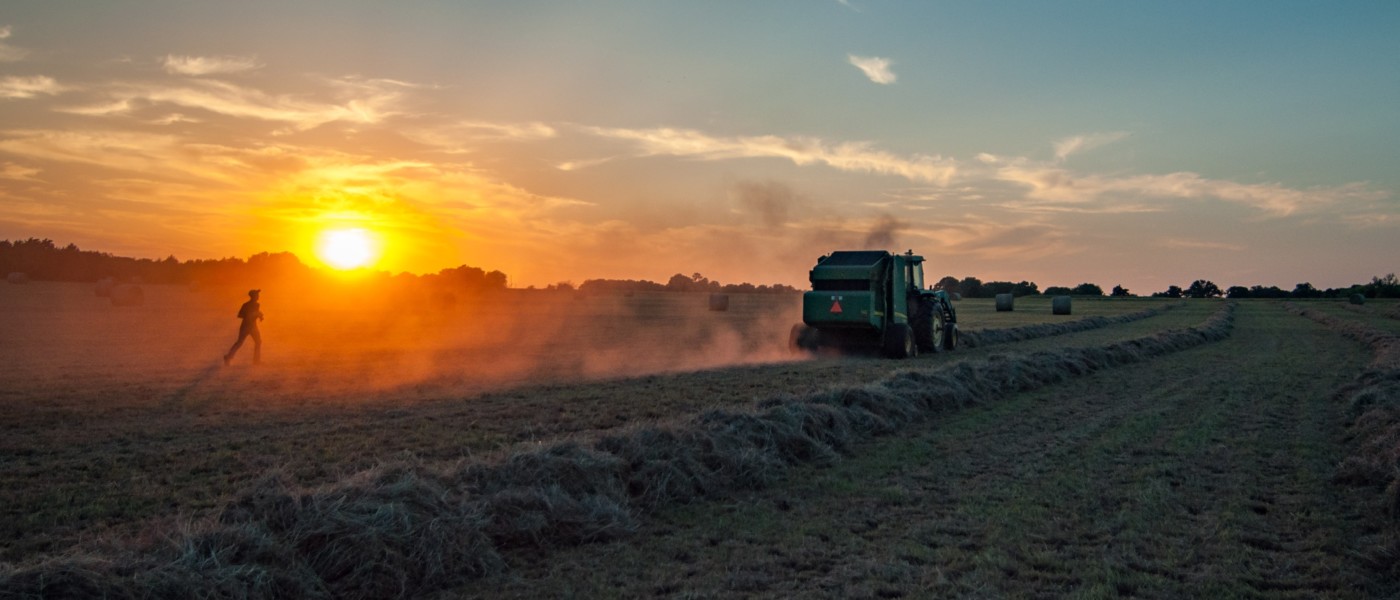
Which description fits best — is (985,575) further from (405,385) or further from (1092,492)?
(405,385)

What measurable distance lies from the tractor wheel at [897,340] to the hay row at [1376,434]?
954cm

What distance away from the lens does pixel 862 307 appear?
73.3ft

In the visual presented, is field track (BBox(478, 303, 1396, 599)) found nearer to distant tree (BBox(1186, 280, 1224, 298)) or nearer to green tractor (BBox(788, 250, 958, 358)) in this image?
green tractor (BBox(788, 250, 958, 358))

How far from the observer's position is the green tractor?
22.5m

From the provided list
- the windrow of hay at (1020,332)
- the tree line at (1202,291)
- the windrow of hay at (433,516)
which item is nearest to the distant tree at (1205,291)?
the tree line at (1202,291)

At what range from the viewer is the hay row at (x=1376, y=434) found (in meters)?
7.78

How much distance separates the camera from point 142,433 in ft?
36.7

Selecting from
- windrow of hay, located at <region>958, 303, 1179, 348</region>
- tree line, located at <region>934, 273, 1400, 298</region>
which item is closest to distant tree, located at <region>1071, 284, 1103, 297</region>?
tree line, located at <region>934, 273, 1400, 298</region>

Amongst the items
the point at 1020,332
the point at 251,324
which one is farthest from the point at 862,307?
the point at 251,324

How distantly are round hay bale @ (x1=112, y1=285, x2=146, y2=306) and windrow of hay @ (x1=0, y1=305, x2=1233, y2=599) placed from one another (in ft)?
163

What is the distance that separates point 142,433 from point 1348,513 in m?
13.1

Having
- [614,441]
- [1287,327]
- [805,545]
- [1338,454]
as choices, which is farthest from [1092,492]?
[1287,327]

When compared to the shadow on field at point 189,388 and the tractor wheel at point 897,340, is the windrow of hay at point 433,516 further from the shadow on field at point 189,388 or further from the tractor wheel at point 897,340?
the tractor wheel at point 897,340

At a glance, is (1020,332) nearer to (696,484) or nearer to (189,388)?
(189,388)
